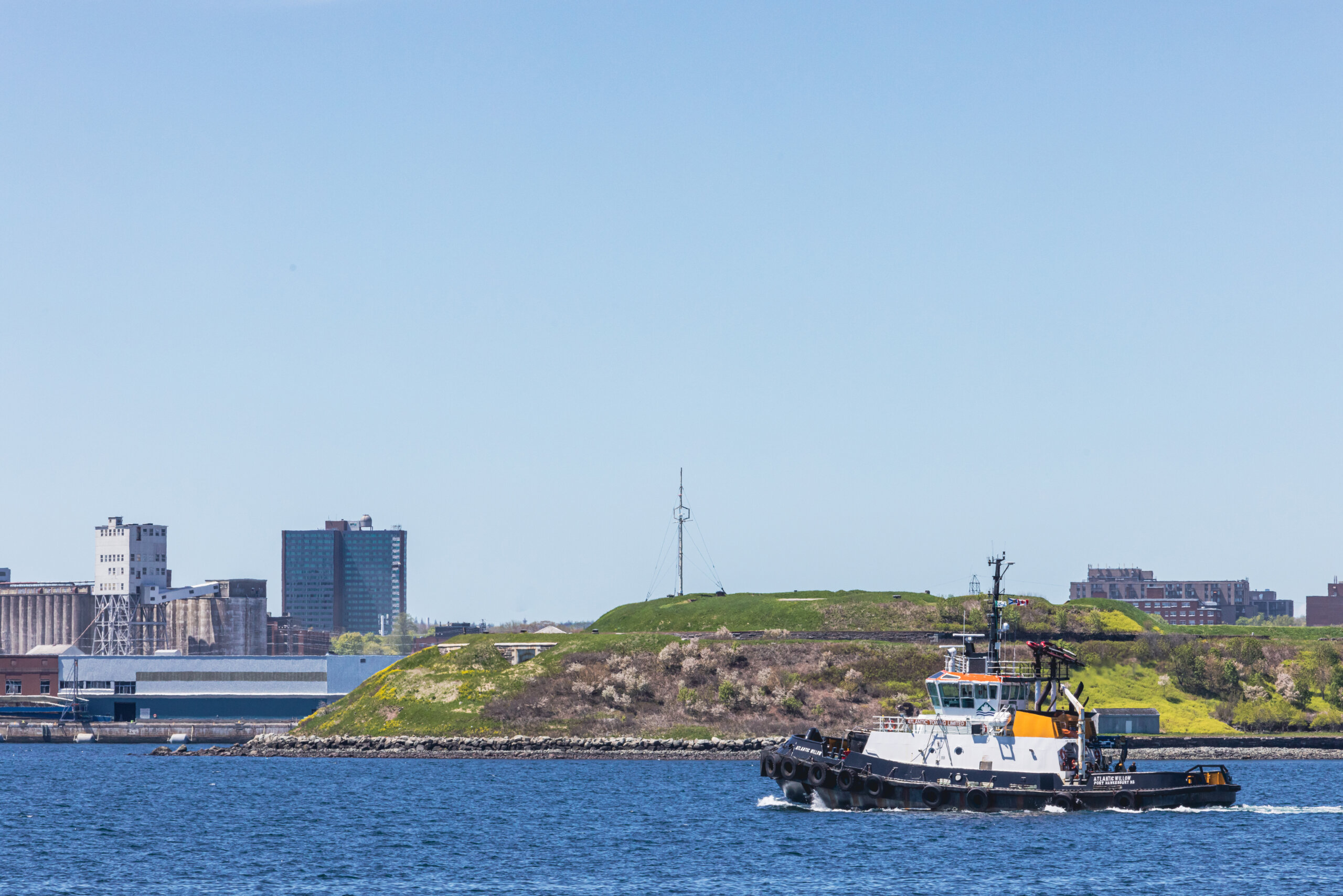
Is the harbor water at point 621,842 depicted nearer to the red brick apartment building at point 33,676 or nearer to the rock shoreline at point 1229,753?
the rock shoreline at point 1229,753

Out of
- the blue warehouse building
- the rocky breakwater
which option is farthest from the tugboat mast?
the blue warehouse building

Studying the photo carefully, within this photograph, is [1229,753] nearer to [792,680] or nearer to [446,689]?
[792,680]

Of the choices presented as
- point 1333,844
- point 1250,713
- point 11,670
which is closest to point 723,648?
point 1250,713

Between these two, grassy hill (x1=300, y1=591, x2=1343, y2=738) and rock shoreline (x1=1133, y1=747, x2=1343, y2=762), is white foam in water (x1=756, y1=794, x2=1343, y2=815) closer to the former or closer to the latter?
rock shoreline (x1=1133, y1=747, x2=1343, y2=762)

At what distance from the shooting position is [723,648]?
127875mm

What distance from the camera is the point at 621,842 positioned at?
66.2 m

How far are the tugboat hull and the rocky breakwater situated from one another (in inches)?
1560

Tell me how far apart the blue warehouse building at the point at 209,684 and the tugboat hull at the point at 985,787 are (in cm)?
10204

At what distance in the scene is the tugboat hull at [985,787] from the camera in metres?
68.9

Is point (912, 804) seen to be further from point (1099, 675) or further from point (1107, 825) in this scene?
point (1099, 675)

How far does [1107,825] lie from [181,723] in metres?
111

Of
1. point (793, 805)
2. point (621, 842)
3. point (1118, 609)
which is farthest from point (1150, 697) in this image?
point (621, 842)

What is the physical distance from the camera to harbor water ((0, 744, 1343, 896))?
55906 mm

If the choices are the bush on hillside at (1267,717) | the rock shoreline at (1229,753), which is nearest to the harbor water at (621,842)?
the rock shoreline at (1229,753)
